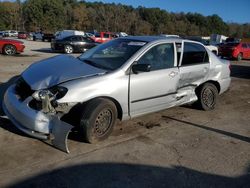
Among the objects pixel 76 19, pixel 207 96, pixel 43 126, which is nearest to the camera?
pixel 43 126

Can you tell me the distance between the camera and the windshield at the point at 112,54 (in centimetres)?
520

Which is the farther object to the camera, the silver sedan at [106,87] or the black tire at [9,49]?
the black tire at [9,49]

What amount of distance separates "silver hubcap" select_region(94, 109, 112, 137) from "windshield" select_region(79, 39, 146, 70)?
81 cm

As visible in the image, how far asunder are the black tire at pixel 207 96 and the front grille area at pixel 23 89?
353 centimetres

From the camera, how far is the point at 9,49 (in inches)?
694

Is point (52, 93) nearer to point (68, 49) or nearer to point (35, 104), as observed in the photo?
point (35, 104)

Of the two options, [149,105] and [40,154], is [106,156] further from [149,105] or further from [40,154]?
[149,105]

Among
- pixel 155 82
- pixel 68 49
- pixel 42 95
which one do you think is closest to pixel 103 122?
pixel 42 95

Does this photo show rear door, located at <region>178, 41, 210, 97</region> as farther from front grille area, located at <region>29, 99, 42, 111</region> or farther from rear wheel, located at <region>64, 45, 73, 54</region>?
rear wheel, located at <region>64, 45, 73, 54</region>

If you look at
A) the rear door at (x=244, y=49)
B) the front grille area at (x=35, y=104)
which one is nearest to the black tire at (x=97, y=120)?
the front grille area at (x=35, y=104)

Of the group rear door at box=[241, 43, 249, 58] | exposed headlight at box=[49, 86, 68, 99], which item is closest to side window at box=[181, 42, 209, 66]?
exposed headlight at box=[49, 86, 68, 99]

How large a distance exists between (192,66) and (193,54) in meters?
0.31

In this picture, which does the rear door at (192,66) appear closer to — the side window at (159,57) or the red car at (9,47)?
the side window at (159,57)

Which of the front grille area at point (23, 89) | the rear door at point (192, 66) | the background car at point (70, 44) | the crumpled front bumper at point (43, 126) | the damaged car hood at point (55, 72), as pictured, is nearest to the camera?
the crumpled front bumper at point (43, 126)
